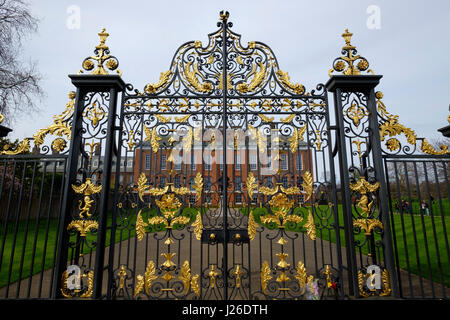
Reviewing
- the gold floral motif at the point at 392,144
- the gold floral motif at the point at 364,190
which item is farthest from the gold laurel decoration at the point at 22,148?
the gold floral motif at the point at 392,144

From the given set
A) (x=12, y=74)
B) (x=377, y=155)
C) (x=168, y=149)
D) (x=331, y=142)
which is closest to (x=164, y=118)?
(x=168, y=149)

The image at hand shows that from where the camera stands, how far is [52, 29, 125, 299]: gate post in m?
3.64

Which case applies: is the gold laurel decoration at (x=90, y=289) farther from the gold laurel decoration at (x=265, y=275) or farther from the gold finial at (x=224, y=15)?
the gold finial at (x=224, y=15)

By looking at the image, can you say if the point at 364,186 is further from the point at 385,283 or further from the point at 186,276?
the point at 186,276

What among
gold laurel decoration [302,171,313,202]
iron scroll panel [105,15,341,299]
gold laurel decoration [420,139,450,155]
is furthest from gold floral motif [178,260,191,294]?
gold laurel decoration [420,139,450,155]

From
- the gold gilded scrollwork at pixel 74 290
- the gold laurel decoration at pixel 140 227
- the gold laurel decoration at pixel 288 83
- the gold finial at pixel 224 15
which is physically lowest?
the gold gilded scrollwork at pixel 74 290

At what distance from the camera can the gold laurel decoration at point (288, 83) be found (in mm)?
A: 4324

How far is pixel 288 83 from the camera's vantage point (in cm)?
436

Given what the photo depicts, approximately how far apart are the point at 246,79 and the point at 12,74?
8.30 meters

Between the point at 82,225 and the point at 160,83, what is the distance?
2.52 meters

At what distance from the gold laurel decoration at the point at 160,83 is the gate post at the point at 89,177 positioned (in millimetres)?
409

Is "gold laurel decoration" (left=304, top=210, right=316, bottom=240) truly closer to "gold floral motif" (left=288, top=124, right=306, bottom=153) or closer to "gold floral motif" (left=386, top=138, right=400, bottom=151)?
"gold floral motif" (left=288, top=124, right=306, bottom=153)

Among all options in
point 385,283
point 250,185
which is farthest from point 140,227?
point 385,283
